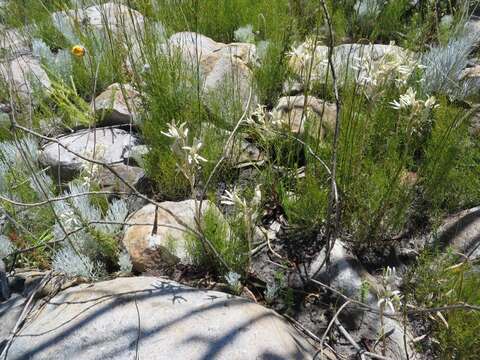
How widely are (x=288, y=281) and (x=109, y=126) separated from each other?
5.59ft

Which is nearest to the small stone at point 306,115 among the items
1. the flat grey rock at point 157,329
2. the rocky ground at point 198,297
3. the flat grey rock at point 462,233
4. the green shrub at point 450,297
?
the rocky ground at point 198,297

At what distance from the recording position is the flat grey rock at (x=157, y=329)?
172 centimetres

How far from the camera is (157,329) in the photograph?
1777 millimetres

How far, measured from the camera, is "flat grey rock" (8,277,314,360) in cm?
172

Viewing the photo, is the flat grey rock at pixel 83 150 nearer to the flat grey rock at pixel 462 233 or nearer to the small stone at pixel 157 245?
the small stone at pixel 157 245

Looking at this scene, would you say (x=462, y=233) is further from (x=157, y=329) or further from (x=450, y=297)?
(x=157, y=329)

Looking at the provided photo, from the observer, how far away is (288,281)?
2273mm

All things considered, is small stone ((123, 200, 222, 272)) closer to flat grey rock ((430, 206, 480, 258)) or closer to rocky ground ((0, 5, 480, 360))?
rocky ground ((0, 5, 480, 360))

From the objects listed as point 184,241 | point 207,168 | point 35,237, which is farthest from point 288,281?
point 35,237

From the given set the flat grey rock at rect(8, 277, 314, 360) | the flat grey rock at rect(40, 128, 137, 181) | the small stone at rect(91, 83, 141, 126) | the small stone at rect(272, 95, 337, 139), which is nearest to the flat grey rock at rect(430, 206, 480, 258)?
the small stone at rect(272, 95, 337, 139)

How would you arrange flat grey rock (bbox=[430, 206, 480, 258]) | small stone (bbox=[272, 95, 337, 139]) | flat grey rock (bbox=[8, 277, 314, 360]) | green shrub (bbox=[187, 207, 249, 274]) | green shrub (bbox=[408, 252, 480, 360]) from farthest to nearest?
small stone (bbox=[272, 95, 337, 139]) < flat grey rock (bbox=[430, 206, 480, 258]) < green shrub (bbox=[187, 207, 249, 274]) < green shrub (bbox=[408, 252, 480, 360]) < flat grey rock (bbox=[8, 277, 314, 360])

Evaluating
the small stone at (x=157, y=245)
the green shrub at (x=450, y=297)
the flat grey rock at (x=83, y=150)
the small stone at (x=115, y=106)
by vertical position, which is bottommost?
the green shrub at (x=450, y=297)

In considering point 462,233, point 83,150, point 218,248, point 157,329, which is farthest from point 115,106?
point 462,233

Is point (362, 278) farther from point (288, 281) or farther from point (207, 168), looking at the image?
point (207, 168)
